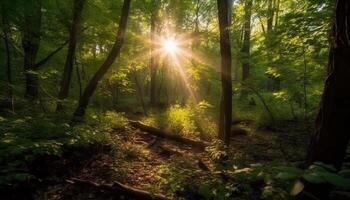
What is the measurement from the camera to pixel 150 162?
7289mm

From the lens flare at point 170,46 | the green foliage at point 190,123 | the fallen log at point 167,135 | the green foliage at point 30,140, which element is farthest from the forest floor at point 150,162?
the lens flare at point 170,46

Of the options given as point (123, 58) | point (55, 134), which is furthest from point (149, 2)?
point (55, 134)

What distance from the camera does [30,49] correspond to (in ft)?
40.8

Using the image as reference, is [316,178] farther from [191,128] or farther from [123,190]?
[191,128]

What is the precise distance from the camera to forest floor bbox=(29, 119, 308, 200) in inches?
199

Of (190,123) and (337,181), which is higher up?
(337,181)

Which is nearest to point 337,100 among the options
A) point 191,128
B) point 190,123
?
point 191,128

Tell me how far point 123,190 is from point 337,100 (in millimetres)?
3920

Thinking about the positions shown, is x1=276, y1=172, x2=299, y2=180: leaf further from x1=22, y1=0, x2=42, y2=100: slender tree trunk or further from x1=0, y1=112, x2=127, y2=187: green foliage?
x1=22, y1=0, x2=42, y2=100: slender tree trunk

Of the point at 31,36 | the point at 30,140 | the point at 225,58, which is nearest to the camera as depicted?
the point at 30,140

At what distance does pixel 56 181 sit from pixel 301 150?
6553mm

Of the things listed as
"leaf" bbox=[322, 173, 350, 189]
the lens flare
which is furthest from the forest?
the lens flare

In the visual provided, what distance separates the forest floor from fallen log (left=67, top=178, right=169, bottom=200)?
0.09 meters

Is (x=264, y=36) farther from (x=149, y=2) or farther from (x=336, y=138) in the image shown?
(x=149, y=2)
